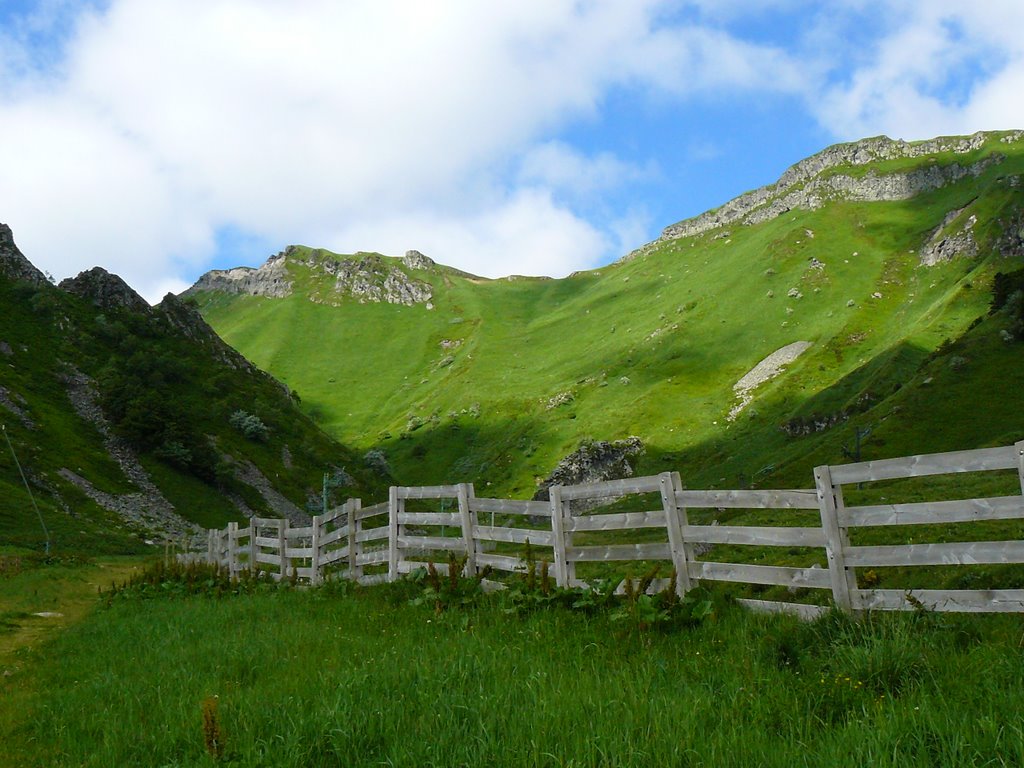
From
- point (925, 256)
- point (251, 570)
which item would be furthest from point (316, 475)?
point (925, 256)

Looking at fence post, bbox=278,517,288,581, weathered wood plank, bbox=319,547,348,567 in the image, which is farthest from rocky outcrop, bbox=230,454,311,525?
weathered wood plank, bbox=319,547,348,567

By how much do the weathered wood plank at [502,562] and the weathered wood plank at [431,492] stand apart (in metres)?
1.49

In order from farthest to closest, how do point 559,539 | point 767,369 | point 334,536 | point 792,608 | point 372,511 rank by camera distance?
point 767,369 < point 334,536 < point 372,511 < point 559,539 < point 792,608

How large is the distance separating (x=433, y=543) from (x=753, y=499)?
831 cm

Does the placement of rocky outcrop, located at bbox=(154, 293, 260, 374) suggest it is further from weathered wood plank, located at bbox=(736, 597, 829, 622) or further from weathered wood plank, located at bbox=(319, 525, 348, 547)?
weathered wood plank, located at bbox=(736, 597, 829, 622)

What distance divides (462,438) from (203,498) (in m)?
98.6

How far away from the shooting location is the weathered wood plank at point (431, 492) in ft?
50.9

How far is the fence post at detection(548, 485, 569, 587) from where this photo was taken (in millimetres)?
12672

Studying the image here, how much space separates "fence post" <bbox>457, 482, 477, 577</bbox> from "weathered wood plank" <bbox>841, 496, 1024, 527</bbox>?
26.0 feet

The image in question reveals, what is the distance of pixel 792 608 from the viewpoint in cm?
911

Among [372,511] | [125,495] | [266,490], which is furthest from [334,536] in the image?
[266,490]

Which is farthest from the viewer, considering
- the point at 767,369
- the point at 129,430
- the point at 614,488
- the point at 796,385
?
the point at 767,369

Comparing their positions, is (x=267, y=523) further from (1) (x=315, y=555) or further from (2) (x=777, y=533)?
(2) (x=777, y=533)

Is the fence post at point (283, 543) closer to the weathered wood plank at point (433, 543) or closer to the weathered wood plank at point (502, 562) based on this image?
the weathered wood plank at point (433, 543)
